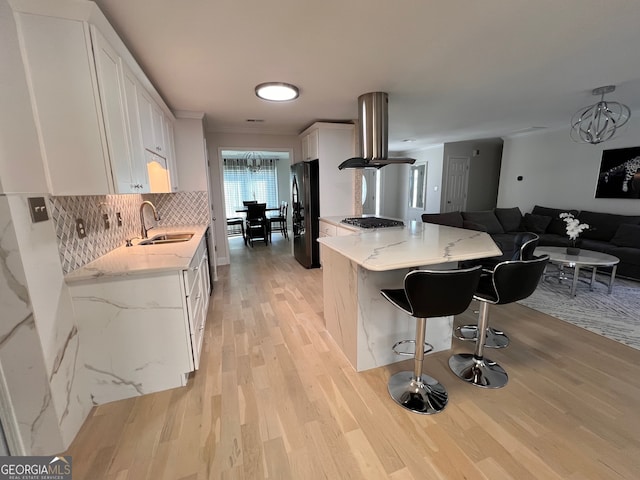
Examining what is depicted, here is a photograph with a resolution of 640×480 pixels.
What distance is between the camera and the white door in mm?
7129

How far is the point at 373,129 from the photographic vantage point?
3.08 m

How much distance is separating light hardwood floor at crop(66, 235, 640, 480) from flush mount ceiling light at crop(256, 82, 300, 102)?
8.18 ft

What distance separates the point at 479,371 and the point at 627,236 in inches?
162

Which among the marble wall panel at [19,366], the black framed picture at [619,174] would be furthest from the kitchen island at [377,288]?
the black framed picture at [619,174]

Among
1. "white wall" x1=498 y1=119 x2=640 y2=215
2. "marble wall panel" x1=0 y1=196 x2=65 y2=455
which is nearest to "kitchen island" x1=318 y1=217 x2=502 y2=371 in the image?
"marble wall panel" x1=0 y1=196 x2=65 y2=455

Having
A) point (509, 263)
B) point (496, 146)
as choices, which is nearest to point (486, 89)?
point (509, 263)

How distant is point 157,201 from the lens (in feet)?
12.5

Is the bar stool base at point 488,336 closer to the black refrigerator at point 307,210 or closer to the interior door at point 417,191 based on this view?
the black refrigerator at point 307,210

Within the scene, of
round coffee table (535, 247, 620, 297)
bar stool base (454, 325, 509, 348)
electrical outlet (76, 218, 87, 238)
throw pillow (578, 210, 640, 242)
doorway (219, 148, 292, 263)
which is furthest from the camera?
doorway (219, 148, 292, 263)

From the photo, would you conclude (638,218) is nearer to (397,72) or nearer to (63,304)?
(397,72)

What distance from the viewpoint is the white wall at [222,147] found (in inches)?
188

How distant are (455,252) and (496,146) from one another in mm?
7378

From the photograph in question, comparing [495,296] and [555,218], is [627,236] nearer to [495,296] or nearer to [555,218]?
[555,218]

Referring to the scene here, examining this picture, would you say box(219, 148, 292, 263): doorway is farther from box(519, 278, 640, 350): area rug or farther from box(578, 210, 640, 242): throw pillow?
box(578, 210, 640, 242): throw pillow
